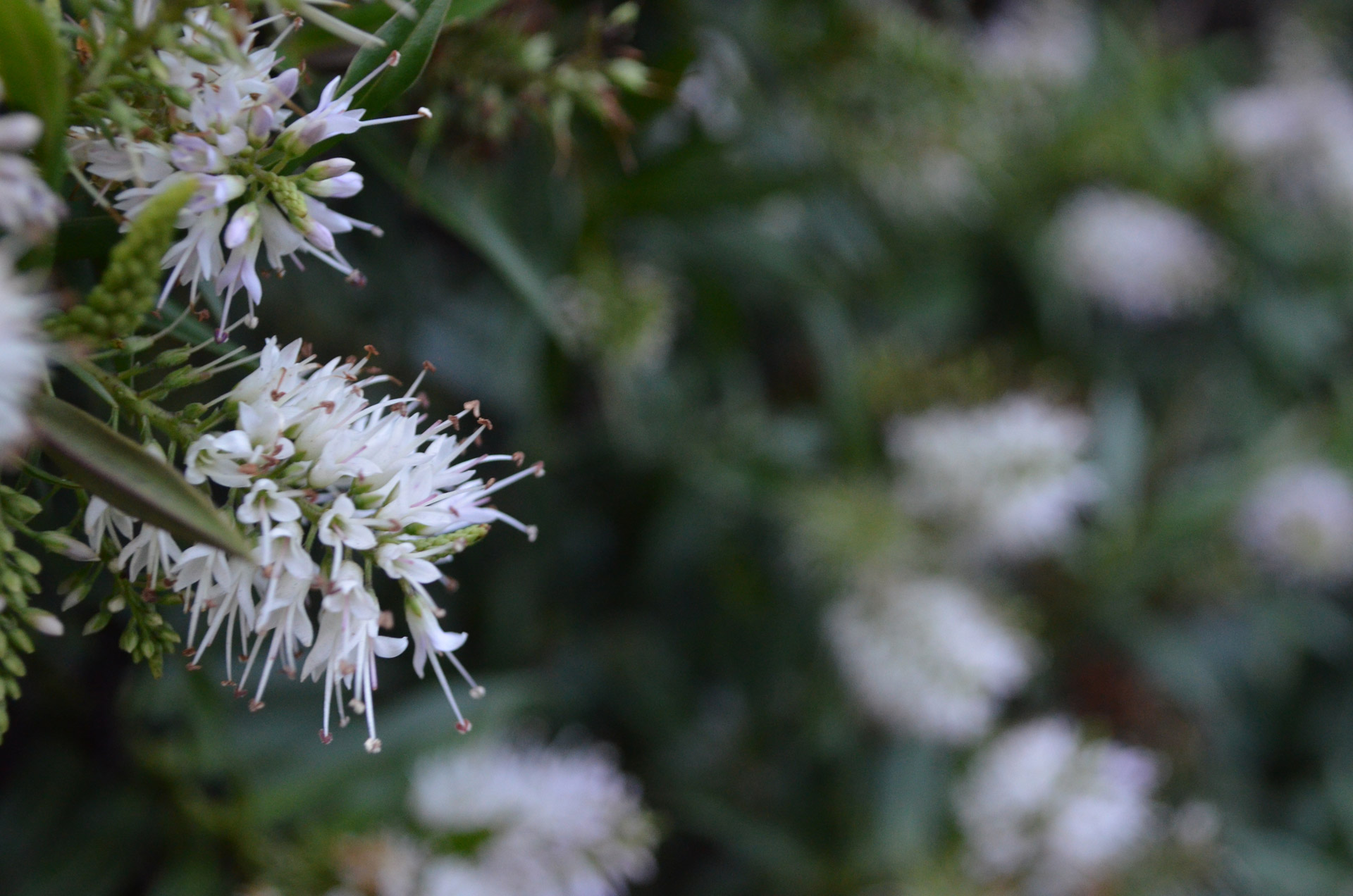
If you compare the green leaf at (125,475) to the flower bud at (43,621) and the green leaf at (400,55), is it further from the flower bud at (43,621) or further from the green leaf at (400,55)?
the green leaf at (400,55)

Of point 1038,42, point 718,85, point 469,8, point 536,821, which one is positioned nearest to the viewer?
point 469,8

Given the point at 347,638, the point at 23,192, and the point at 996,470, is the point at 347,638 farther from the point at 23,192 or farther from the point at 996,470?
the point at 996,470

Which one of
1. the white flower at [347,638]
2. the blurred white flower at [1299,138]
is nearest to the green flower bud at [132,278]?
the white flower at [347,638]

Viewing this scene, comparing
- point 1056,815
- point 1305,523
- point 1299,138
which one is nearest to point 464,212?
point 1056,815

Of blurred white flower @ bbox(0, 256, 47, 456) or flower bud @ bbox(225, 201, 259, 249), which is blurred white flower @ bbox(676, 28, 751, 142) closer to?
flower bud @ bbox(225, 201, 259, 249)

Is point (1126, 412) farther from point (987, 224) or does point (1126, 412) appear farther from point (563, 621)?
Result: point (563, 621)

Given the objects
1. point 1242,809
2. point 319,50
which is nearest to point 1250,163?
point 1242,809
